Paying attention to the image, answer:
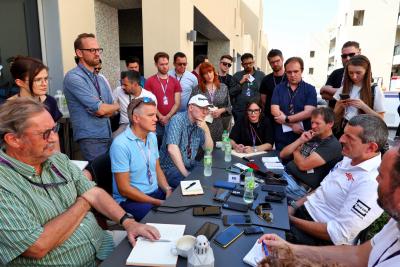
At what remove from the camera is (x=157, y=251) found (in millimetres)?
1461

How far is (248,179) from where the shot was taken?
2248mm

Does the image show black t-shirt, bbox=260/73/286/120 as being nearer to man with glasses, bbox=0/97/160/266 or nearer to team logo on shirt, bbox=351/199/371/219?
team logo on shirt, bbox=351/199/371/219

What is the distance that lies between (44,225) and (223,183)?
1350mm

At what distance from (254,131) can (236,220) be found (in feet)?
7.10

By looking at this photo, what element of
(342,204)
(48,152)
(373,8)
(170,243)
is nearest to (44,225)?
(48,152)

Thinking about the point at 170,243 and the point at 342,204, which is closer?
the point at 170,243

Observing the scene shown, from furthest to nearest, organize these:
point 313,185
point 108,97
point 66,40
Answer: point 66,40
point 108,97
point 313,185

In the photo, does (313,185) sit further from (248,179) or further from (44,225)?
(44,225)

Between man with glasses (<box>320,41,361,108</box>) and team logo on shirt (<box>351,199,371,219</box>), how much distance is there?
2474mm

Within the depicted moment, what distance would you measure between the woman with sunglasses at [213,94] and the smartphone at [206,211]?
7.25 ft

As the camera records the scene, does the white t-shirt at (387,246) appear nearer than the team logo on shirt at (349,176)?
Yes

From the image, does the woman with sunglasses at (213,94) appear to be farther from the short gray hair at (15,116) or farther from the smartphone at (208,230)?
the short gray hair at (15,116)

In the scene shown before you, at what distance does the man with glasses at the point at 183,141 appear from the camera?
312 centimetres

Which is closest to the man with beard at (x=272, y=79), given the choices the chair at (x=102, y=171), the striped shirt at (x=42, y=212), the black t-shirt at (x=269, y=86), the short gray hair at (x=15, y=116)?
the black t-shirt at (x=269, y=86)
